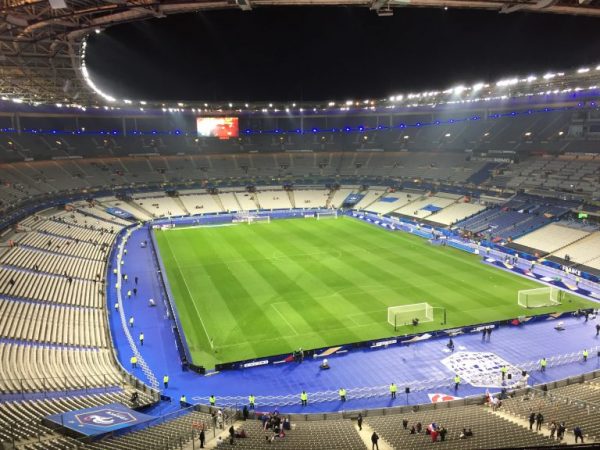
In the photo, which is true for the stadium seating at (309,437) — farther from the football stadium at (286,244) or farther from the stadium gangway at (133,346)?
the stadium gangway at (133,346)

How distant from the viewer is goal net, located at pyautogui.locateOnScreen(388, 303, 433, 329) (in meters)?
31.8

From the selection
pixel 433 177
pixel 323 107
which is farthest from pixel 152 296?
pixel 323 107

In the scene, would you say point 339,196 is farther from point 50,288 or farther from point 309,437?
point 309,437

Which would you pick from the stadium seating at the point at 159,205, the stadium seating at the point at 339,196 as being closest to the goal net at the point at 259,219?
the stadium seating at the point at 159,205

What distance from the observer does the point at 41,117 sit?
257 ft

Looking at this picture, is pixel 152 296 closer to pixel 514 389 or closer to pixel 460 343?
pixel 460 343

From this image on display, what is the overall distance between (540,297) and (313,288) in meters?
17.2

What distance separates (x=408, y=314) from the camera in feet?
107

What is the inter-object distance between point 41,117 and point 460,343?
7579 centimetres

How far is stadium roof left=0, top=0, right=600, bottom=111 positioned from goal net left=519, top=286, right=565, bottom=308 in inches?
803

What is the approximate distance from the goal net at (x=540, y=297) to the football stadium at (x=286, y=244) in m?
0.25

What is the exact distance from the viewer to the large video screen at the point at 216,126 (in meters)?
82.9

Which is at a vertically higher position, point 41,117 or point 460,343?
point 41,117

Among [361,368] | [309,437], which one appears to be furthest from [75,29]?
[361,368]
